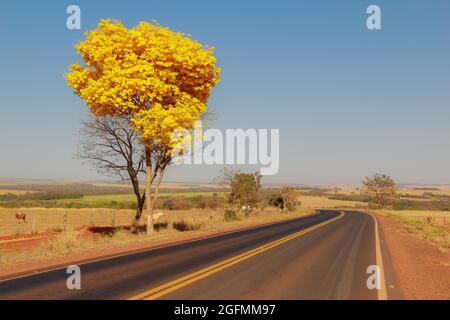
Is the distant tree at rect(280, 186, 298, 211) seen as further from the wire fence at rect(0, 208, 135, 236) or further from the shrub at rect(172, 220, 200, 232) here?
the shrub at rect(172, 220, 200, 232)

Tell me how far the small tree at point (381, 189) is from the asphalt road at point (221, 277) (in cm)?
9084

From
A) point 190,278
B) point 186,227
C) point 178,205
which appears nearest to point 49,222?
point 186,227

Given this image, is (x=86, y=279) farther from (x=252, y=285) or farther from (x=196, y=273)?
(x=252, y=285)

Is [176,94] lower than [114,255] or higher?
higher

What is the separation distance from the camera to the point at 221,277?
10.3 metres

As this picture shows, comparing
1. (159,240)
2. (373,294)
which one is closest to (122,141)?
(159,240)

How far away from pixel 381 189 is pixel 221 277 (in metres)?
98.7

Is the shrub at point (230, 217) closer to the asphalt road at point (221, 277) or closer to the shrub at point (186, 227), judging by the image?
the shrub at point (186, 227)

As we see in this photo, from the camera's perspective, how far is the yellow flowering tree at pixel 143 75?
2000 centimetres

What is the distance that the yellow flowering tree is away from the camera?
20000 mm

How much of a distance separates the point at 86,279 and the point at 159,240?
10.6m

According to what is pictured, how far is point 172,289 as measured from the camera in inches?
348

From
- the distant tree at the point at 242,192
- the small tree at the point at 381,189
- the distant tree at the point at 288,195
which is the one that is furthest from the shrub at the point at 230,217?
the small tree at the point at 381,189

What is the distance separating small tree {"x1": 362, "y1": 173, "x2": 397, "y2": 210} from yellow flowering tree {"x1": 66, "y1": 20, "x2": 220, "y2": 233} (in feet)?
290
